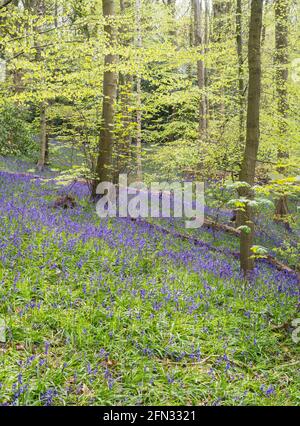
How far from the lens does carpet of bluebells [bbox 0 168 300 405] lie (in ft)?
11.8

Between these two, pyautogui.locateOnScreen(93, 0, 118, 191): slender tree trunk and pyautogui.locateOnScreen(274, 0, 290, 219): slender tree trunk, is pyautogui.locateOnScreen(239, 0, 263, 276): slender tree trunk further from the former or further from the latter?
pyautogui.locateOnScreen(274, 0, 290, 219): slender tree trunk

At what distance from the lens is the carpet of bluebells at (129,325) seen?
142 inches

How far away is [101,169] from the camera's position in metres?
11.2

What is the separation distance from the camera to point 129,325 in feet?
14.7

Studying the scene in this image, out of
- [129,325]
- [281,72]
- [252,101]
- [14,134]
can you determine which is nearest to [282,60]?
[281,72]

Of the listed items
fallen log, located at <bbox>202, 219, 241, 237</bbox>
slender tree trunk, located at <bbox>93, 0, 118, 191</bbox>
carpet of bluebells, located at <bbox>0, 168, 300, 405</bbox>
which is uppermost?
slender tree trunk, located at <bbox>93, 0, 118, 191</bbox>

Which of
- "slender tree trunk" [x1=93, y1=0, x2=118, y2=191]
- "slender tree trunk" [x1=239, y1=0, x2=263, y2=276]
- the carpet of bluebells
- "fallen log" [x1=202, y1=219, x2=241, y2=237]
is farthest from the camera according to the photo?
"fallen log" [x1=202, y1=219, x2=241, y2=237]

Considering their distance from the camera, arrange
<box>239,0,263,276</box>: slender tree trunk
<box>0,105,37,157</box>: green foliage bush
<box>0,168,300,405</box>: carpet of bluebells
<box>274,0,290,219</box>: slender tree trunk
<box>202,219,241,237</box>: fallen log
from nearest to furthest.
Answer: <box>0,168,300,405</box>: carpet of bluebells → <box>239,0,263,276</box>: slender tree trunk → <box>202,219,241,237</box>: fallen log → <box>274,0,290,219</box>: slender tree trunk → <box>0,105,37,157</box>: green foliage bush

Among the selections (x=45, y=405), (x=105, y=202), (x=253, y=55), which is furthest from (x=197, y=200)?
(x=45, y=405)

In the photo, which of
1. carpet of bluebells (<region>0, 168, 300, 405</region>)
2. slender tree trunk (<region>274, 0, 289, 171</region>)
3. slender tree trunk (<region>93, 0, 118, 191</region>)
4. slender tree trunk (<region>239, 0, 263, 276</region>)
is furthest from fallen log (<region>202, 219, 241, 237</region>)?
slender tree trunk (<region>239, 0, 263, 276</region>)

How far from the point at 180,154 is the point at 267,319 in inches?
328

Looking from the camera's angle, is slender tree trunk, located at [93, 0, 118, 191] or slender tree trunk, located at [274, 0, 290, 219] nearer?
slender tree trunk, located at [93, 0, 118, 191]

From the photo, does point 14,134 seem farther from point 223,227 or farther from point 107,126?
point 223,227

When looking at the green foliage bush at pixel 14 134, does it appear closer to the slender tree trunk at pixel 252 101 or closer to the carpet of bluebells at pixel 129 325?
the carpet of bluebells at pixel 129 325
